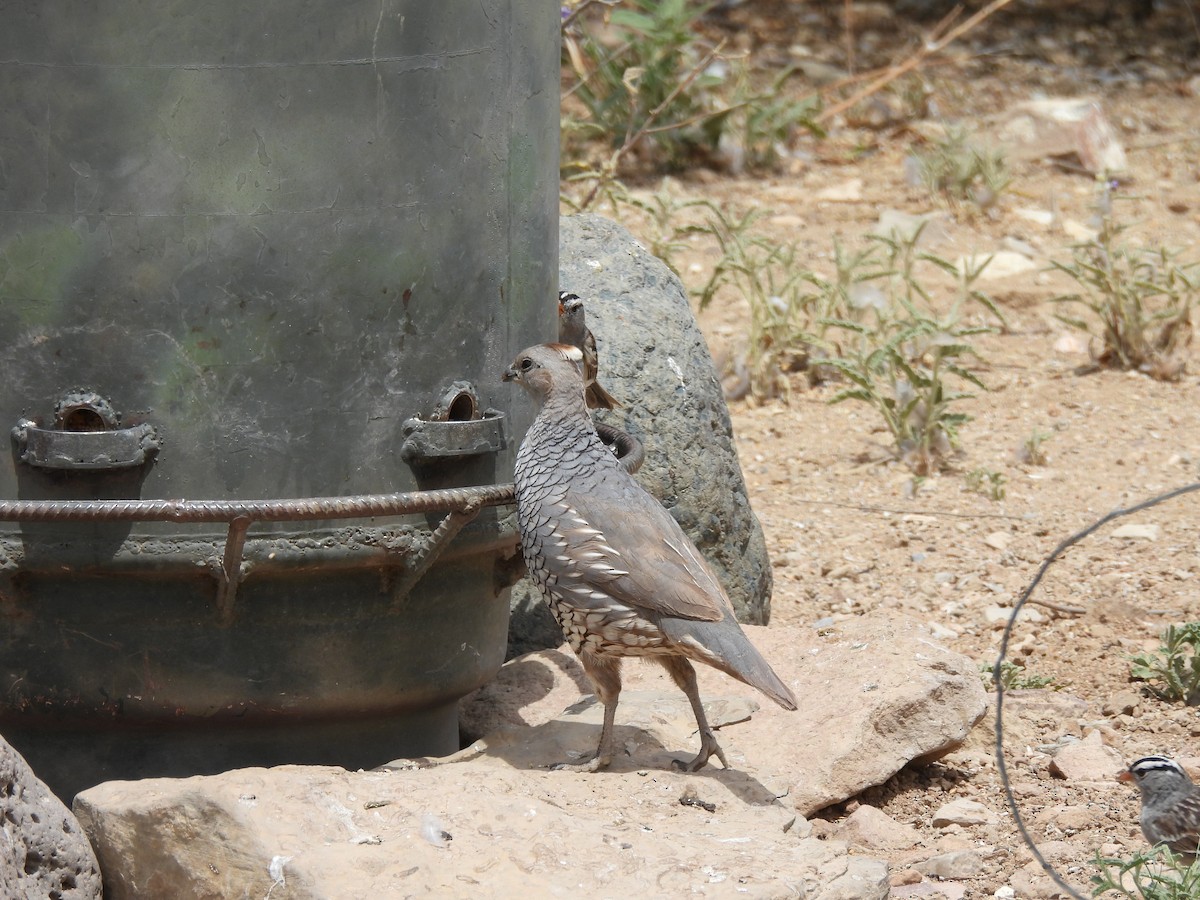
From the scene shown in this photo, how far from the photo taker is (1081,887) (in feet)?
13.0

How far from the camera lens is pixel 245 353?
3.87 metres

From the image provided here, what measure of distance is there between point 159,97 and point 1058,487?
4.54 m

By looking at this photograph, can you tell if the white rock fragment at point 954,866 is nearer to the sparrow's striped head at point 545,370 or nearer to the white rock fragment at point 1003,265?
the sparrow's striped head at point 545,370

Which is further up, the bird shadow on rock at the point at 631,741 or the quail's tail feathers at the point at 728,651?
the quail's tail feathers at the point at 728,651

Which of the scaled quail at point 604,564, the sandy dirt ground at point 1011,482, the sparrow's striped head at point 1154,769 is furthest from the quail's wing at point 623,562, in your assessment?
the sparrow's striped head at point 1154,769

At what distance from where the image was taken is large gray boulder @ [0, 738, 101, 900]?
135 inches

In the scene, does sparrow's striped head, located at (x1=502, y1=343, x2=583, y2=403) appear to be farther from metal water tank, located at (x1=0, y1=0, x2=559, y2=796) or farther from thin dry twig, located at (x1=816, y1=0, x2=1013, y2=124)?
thin dry twig, located at (x1=816, y1=0, x2=1013, y2=124)

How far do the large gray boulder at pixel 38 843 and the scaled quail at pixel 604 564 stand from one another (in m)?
1.27

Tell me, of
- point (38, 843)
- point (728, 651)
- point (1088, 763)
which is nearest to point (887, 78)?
point (1088, 763)

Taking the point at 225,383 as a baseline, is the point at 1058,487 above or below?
below

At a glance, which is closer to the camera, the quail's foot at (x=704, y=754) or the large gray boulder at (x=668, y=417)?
the quail's foot at (x=704, y=754)

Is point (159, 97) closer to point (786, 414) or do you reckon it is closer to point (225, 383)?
point (225, 383)

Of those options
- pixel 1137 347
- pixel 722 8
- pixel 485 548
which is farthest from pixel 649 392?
pixel 722 8

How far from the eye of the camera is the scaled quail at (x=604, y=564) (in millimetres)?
4125
